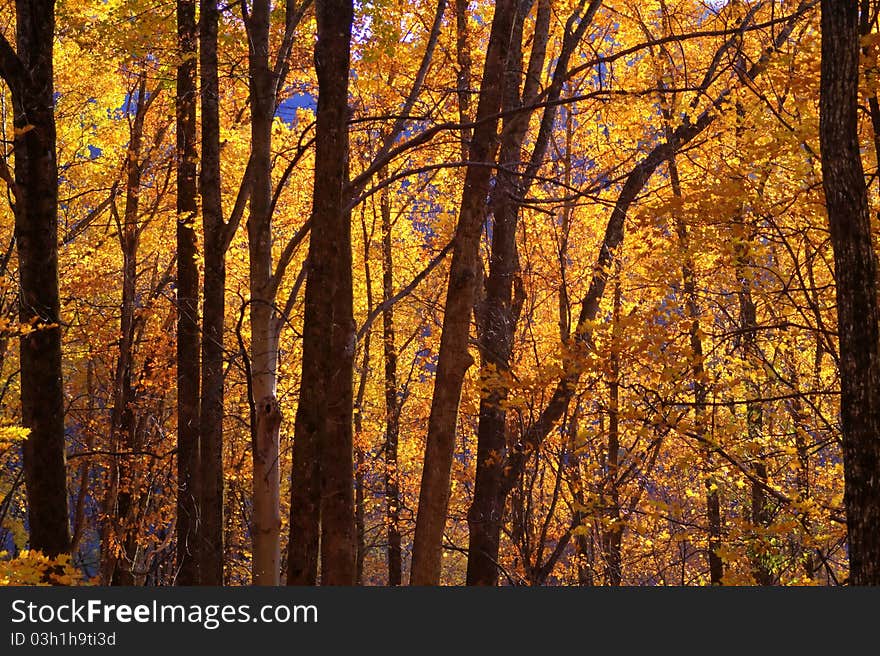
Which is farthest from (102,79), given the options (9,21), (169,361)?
(169,361)

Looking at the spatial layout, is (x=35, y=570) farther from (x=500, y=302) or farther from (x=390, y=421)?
(x=390, y=421)

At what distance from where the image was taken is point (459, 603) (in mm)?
5824

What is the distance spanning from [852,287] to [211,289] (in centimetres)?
734

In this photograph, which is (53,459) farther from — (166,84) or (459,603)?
(166,84)

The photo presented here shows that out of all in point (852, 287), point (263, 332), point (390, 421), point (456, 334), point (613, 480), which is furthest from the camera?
point (390, 421)

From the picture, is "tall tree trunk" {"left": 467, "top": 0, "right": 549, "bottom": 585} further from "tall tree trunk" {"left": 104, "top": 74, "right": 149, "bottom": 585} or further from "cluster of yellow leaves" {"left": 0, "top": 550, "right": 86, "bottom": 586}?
"tall tree trunk" {"left": 104, "top": 74, "right": 149, "bottom": 585}

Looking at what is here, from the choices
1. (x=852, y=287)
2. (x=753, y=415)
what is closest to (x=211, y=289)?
(x=753, y=415)

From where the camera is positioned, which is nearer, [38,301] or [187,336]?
[38,301]

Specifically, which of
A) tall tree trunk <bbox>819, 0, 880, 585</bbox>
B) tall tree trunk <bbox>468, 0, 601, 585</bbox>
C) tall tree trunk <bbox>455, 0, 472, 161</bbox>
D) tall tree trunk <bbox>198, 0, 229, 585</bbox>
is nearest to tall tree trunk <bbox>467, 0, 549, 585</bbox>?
tall tree trunk <bbox>468, 0, 601, 585</bbox>

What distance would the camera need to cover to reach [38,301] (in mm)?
7234

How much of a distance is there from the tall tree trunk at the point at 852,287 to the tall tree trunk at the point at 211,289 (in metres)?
6.97

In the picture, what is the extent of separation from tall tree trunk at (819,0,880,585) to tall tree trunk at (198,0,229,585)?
6973mm

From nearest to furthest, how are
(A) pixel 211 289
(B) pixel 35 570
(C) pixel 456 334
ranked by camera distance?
(B) pixel 35 570, (C) pixel 456 334, (A) pixel 211 289

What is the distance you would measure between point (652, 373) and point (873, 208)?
257 cm
